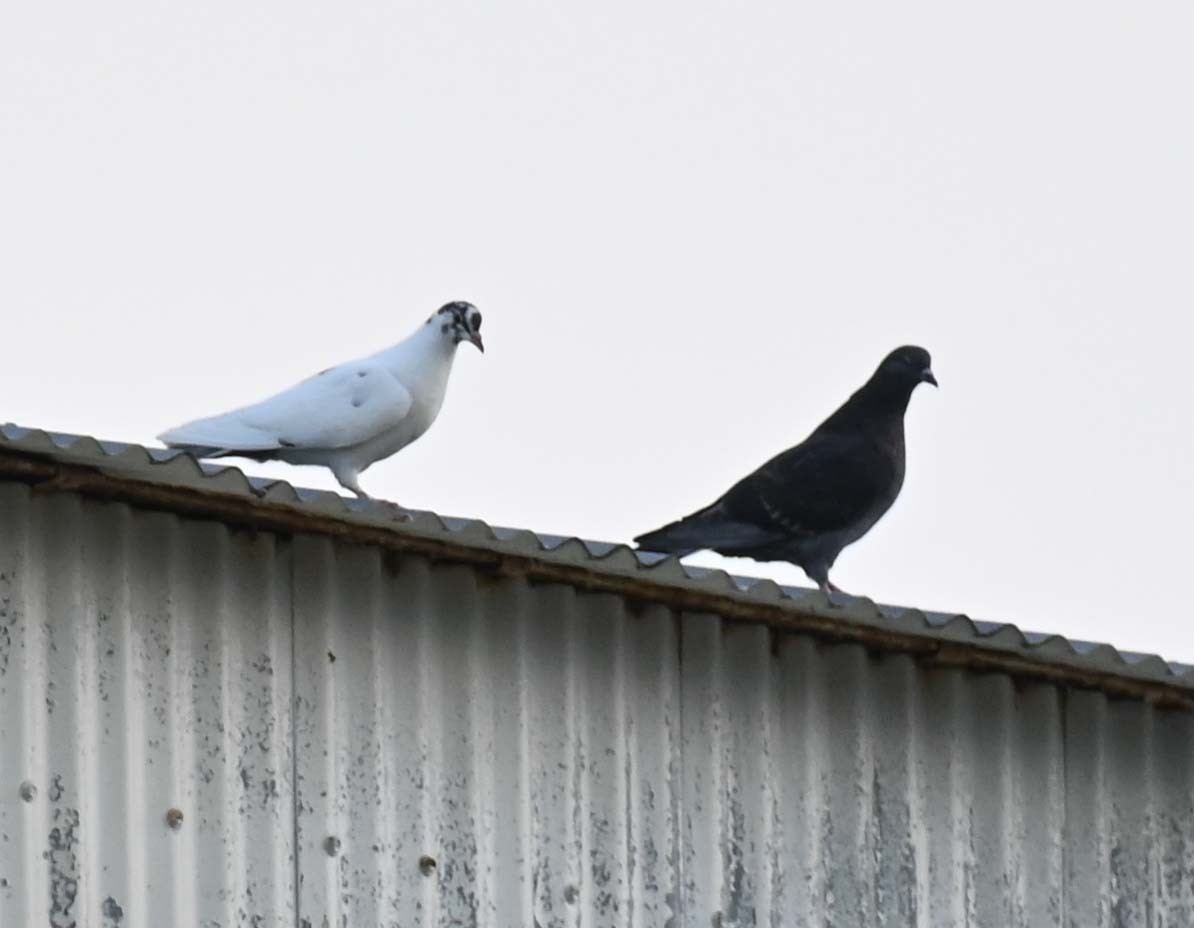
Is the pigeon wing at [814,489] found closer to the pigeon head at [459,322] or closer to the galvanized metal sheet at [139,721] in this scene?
the pigeon head at [459,322]

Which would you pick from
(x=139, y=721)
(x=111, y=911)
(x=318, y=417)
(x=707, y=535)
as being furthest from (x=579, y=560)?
(x=707, y=535)

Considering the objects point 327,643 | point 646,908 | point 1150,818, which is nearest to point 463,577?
point 327,643

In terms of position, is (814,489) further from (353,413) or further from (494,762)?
(494,762)

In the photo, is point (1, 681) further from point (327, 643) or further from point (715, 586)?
point (715, 586)

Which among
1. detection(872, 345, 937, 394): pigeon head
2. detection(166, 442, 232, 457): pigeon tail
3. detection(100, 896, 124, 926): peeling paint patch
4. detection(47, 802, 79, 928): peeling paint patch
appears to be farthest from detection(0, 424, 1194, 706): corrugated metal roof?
detection(872, 345, 937, 394): pigeon head

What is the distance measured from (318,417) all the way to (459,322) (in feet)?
3.20

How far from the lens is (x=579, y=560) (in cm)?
644

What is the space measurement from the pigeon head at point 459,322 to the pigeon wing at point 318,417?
0.39m

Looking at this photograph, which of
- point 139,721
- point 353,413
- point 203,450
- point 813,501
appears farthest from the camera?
point 813,501

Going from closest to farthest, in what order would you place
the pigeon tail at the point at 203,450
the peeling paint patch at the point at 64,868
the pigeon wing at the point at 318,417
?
the peeling paint patch at the point at 64,868 < the pigeon tail at the point at 203,450 < the pigeon wing at the point at 318,417

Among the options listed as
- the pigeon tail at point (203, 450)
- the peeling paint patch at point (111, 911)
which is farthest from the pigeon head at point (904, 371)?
the peeling paint patch at point (111, 911)

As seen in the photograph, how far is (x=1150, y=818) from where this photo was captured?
7.70 meters

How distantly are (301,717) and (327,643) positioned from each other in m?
0.22

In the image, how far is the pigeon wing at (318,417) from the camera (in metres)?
7.54
